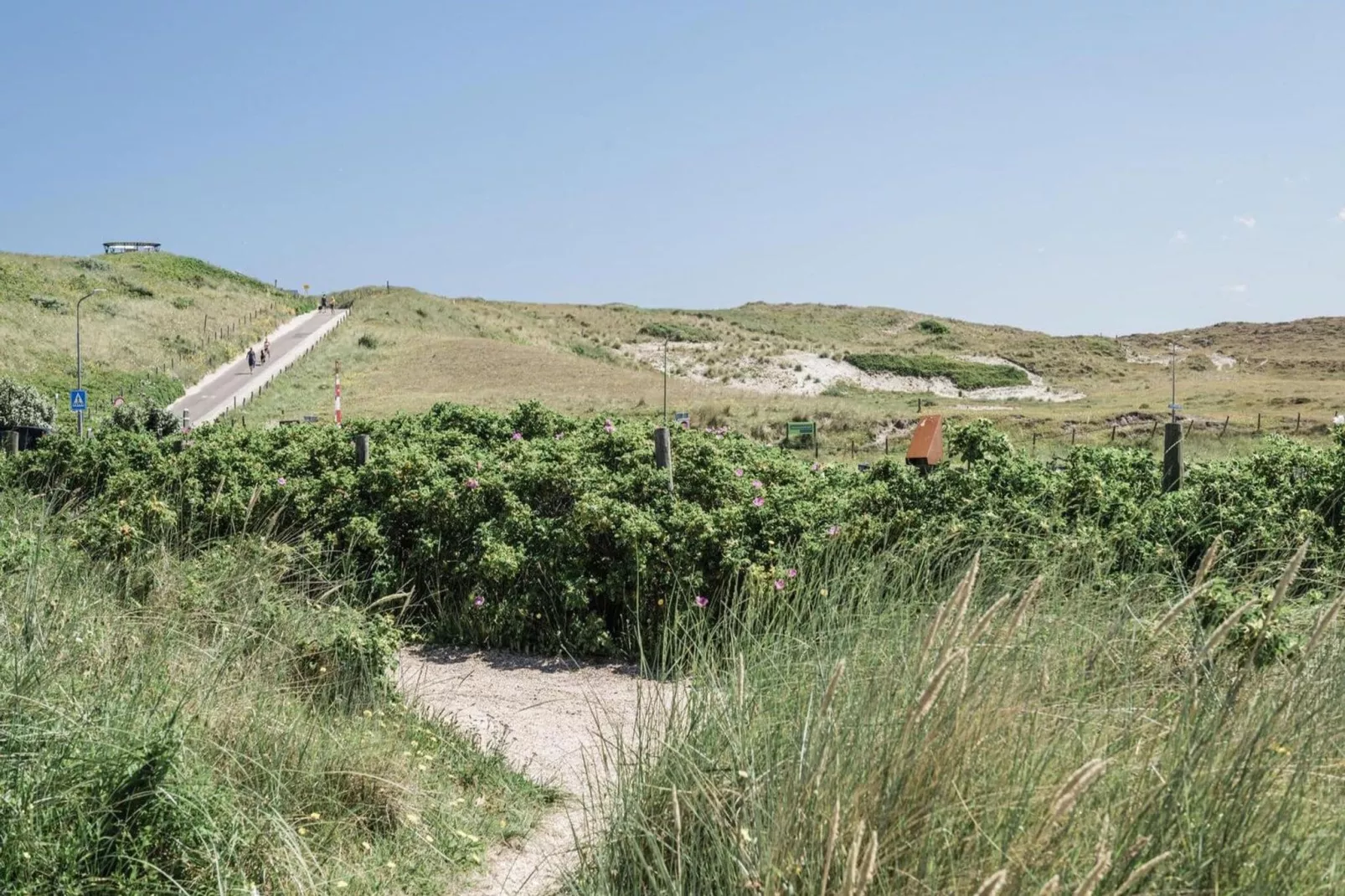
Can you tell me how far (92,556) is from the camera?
7.14 metres

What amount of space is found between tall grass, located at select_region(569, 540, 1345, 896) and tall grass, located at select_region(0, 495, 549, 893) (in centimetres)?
114

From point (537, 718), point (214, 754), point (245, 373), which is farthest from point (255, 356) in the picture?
point (214, 754)

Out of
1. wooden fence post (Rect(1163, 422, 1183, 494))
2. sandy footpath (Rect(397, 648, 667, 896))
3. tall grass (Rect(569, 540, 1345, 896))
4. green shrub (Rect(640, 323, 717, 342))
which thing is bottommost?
sandy footpath (Rect(397, 648, 667, 896))

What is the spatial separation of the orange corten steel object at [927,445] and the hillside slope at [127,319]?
3558cm

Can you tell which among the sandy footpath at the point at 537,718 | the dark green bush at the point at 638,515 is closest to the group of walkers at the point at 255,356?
the dark green bush at the point at 638,515

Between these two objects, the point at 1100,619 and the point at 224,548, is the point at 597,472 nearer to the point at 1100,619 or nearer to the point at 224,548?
the point at 224,548

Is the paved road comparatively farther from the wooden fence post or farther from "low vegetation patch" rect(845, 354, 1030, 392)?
"low vegetation patch" rect(845, 354, 1030, 392)

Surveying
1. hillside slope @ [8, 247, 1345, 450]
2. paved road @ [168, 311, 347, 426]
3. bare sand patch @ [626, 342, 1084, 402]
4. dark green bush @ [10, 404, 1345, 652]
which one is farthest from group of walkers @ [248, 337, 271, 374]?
dark green bush @ [10, 404, 1345, 652]

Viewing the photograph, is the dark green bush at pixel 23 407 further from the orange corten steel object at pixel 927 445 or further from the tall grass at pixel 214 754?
the orange corten steel object at pixel 927 445

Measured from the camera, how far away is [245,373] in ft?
159

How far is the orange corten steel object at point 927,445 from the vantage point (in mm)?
7684

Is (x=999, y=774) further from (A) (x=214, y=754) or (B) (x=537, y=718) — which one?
(B) (x=537, y=718)

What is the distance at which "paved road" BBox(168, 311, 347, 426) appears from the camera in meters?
39.9

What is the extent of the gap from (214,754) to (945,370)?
67.9m
